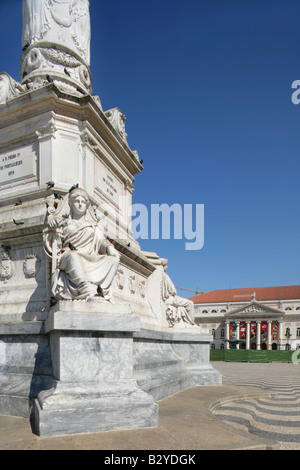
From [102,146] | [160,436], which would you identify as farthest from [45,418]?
[102,146]

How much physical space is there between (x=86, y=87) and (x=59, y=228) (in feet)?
17.8

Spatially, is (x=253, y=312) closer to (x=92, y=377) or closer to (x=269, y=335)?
(x=269, y=335)

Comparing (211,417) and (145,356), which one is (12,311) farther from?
(211,417)

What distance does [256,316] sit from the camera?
93062mm

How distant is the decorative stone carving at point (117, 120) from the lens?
949 centimetres

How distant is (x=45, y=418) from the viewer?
380 centimetres

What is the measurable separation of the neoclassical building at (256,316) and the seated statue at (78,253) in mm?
89298

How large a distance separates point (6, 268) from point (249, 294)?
99.6 meters

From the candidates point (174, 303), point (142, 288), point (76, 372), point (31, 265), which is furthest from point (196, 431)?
point (174, 303)

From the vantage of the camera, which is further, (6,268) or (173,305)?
(173,305)

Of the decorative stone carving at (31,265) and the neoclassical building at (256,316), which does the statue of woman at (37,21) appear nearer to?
the decorative stone carving at (31,265)

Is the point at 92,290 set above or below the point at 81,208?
below

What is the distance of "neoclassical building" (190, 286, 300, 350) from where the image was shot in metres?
91.2
